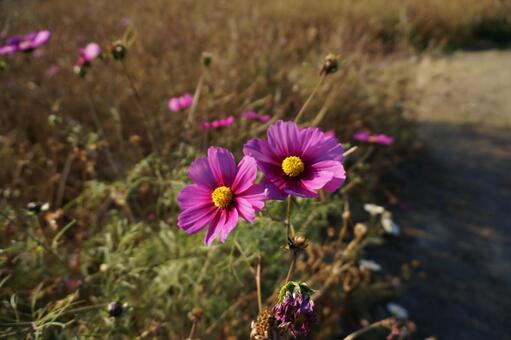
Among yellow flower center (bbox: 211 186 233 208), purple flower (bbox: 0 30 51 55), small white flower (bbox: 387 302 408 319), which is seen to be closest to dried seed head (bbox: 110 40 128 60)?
purple flower (bbox: 0 30 51 55)

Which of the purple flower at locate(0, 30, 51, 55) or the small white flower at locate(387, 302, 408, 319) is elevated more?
the purple flower at locate(0, 30, 51, 55)

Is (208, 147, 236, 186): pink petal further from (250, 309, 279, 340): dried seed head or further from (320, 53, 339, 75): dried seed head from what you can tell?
(320, 53, 339, 75): dried seed head

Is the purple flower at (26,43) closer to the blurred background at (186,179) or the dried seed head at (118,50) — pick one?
the blurred background at (186,179)

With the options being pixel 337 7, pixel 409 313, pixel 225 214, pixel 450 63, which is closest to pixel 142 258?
pixel 225 214

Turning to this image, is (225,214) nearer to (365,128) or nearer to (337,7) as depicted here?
(365,128)

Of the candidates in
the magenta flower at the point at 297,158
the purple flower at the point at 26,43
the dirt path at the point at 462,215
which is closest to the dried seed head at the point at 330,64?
the magenta flower at the point at 297,158

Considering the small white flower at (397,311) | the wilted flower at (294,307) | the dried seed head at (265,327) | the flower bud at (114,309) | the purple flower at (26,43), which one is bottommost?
the small white flower at (397,311)
